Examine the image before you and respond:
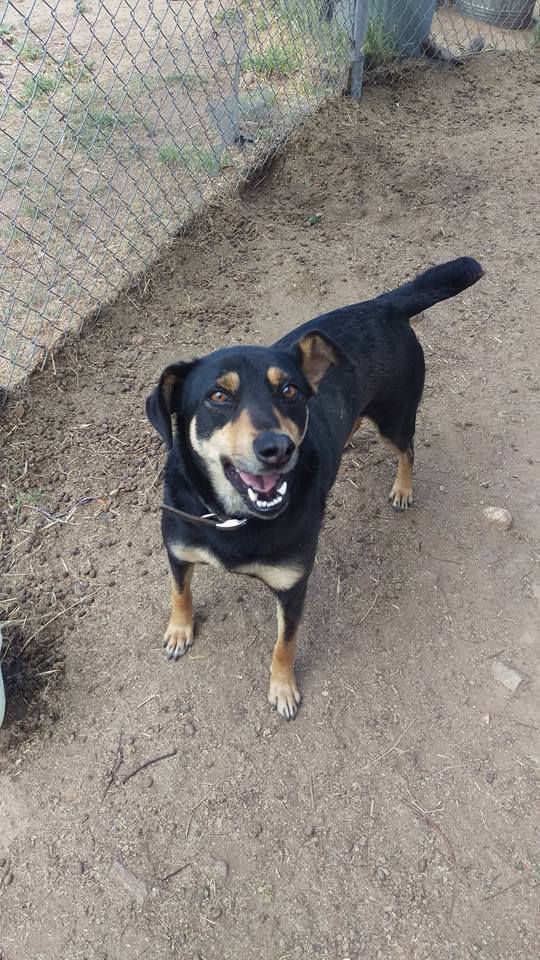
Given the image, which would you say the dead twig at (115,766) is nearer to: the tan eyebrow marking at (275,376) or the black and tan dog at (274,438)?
the black and tan dog at (274,438)

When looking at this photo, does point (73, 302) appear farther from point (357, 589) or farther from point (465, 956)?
point (465, 956)

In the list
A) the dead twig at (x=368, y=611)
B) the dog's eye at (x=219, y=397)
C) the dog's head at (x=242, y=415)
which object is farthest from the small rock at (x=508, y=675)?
the dog's eye at (x=219, y=397)

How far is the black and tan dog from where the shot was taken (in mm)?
2059

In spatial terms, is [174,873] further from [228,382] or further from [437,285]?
[437,285]

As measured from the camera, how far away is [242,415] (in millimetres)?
2027

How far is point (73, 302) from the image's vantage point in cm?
417

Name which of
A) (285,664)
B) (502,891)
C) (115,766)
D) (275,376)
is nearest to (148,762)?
(115,766)

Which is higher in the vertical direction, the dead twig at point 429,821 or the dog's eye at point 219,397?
the dog's eye at point 219,397

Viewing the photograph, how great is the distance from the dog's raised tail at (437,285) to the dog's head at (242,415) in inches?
36.3

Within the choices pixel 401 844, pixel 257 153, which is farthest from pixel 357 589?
pixel 257 153

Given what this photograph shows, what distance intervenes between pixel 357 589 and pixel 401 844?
112 centimetres

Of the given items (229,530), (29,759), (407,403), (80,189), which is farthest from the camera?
(80,189)

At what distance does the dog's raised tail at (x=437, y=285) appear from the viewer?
2891 millimetres

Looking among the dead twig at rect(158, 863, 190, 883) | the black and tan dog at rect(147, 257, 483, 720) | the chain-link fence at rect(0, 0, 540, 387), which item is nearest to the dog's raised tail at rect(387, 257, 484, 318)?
the black and tan dog at rect(147, 257, 483, 720)
